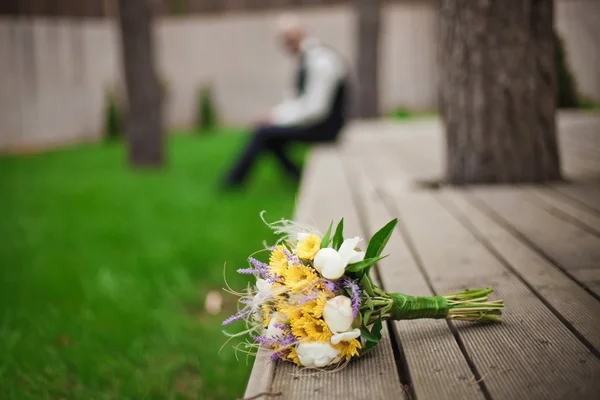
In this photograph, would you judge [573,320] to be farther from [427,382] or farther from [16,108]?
[16,108]

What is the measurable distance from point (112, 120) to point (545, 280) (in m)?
9.99

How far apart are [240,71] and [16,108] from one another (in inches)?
167

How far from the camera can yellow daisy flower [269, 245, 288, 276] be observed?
1.28 meters

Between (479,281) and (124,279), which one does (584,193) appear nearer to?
(479,281)

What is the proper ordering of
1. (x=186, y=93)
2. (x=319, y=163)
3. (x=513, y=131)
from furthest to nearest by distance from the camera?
(x=186, y=93) → (x=319, y=163) → (x=513, y=131)

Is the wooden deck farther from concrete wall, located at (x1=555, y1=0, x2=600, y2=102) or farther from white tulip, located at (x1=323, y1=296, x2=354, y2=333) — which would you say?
concrete wall, located at (x1=555, y1=0, x2=600, y2=102)

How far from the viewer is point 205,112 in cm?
1180

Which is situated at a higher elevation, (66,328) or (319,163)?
(319,163)

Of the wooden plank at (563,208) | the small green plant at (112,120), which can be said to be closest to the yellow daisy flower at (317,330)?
the wooden plank at (563,208)

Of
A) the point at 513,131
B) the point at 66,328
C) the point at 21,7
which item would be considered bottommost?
the point at 66,328

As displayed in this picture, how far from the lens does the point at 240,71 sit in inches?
479

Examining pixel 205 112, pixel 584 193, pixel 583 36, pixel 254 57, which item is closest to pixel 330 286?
pixel 584 193

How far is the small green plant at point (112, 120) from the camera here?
10789 mm

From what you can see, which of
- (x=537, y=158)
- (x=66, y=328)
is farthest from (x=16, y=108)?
(x=537, y=158)
